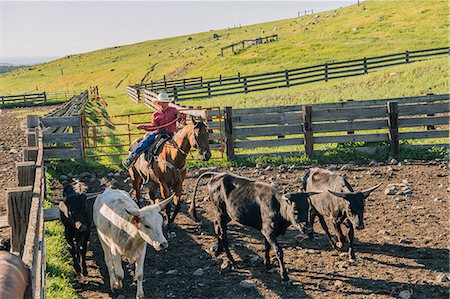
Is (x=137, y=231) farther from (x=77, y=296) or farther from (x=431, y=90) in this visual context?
(x=431, y=90)

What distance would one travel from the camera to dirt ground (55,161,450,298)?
7.27m

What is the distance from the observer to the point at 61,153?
15.1 meters

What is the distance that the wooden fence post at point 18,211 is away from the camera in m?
5.80

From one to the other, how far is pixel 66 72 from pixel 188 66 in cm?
5668

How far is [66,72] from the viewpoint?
125375 millimetres

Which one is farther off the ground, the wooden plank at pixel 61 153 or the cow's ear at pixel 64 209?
the wooden plank at pixel 61 153

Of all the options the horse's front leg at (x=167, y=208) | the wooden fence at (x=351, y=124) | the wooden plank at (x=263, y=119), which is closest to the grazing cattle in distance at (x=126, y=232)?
the horse's front leg at (x=167, y=208)

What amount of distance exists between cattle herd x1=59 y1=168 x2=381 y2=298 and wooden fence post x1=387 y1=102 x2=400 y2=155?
6.57 metres

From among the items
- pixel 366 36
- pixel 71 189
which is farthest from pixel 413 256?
pixel 366 36

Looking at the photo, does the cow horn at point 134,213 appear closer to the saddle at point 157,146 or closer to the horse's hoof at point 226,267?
the horse's hoof at point 226,267

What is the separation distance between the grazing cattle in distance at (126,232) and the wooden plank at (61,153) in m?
7.69

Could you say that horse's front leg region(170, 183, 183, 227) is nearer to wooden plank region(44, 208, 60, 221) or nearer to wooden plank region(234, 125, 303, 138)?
wooden plank region(44, 208, 60, 221)

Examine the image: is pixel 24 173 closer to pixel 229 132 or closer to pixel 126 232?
pixel 126 232

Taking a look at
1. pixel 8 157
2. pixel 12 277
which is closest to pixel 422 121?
pixel 8 157
